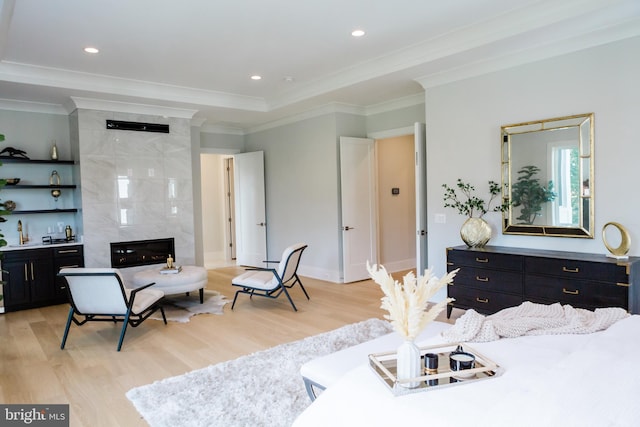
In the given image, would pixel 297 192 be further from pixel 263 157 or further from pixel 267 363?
pixel 267 363

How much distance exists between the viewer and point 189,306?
215 inches

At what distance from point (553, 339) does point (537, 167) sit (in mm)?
2664

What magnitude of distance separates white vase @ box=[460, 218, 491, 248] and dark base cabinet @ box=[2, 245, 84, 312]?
494 centimetres

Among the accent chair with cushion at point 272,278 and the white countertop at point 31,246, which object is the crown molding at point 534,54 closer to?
the accent chair with cushion at point 272,278

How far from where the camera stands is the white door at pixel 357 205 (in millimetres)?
6656

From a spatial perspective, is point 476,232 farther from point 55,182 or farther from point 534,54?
point 55,182

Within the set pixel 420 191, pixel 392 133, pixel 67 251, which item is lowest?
pixel 67 251

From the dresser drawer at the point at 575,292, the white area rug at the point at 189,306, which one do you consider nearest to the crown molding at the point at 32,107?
the white area rug at the point at 189,306

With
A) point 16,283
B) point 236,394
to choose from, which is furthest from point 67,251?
point 236,394

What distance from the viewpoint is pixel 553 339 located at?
208cm

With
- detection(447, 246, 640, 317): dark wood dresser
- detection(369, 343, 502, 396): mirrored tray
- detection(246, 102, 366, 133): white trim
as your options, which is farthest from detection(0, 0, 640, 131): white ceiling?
detection(369, 343, 502, 396): mirrored tray

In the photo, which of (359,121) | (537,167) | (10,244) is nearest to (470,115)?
(537,167)

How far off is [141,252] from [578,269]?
5.68 meters

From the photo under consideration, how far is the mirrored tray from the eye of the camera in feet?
5.25
